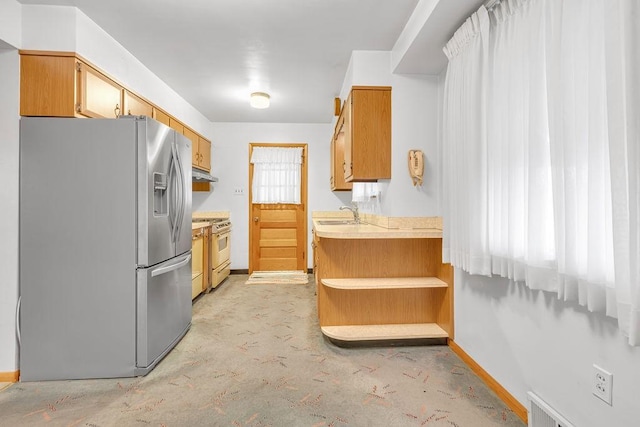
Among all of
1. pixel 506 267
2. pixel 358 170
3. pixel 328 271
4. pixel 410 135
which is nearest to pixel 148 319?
pixel 328 271

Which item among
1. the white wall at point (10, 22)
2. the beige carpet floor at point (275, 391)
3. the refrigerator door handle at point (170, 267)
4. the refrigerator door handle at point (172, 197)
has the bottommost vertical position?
the beige carpet floor at point (275, 391)

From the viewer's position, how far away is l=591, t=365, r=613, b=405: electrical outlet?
1.17m

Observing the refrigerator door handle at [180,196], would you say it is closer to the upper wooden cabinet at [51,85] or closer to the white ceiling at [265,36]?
the upper wooden cabinet at [51,85]

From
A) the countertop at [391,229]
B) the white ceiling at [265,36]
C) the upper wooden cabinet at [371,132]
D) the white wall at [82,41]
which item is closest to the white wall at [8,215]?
the white wall at [82,41]

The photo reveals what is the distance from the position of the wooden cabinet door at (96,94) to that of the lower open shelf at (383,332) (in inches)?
95.2

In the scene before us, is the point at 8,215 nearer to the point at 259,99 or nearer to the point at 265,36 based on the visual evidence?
the point at 265,36

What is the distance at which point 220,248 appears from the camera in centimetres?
434

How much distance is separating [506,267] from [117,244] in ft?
7.77

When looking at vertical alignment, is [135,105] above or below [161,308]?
above

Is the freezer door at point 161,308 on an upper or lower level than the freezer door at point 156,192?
lower

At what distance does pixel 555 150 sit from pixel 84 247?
2663 mm

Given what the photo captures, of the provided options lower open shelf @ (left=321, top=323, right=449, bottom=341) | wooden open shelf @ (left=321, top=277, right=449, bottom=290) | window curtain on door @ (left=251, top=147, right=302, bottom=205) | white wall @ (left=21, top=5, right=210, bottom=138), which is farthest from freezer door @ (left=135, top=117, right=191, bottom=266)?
window curtain on door @ (left=251, top=147, right=302, bottom=205)

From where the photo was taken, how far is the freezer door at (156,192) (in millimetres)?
2041

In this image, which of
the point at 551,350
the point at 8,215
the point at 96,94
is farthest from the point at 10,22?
the point at 551,350
